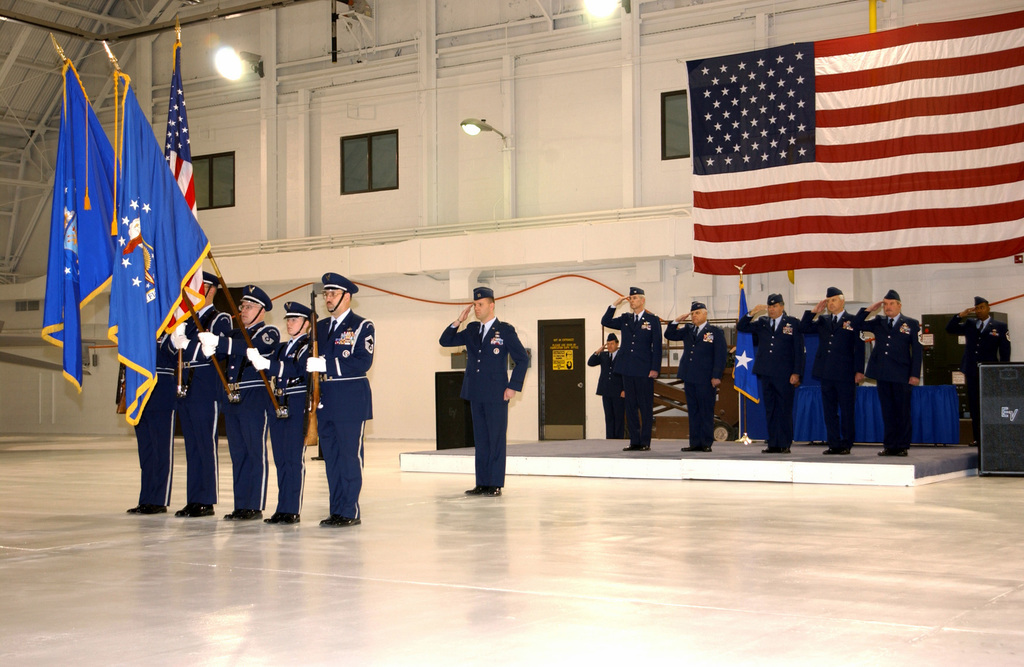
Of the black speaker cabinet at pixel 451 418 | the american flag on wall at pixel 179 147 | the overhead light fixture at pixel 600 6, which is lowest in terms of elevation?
the black speaker cabinet at pixel 451 418

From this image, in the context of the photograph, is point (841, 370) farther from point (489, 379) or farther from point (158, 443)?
point (158, 443)

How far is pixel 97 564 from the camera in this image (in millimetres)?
5523

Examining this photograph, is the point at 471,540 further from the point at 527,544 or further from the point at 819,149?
the point at 819,149

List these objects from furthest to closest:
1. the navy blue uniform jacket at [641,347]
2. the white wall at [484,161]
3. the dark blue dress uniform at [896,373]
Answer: the white wall at [484,161]
the navy blue uniform jacket at [641,347]
the dark blue dress uniform at [896,373]

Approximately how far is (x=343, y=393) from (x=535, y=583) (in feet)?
8.07

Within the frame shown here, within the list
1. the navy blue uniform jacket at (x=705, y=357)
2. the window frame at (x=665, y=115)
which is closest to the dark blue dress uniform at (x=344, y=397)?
the navy blue uniform jacket at (x=705, y=357)

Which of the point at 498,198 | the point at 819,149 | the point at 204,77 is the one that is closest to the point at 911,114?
the point at 819,149

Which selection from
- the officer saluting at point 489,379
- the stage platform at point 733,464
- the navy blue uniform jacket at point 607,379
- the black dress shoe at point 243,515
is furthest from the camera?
the navy blue uniform jacket at point 607,379

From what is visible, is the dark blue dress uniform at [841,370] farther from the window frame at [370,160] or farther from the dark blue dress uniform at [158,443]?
the window frame at [370,160]

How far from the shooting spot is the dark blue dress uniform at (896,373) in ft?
34.6

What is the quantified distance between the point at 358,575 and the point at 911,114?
10399 mm

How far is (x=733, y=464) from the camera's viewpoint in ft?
33.0

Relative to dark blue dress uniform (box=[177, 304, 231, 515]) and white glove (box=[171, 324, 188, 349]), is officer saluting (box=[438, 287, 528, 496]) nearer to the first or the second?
dark blue dress uniform (box=[177, 304, 231, 515])

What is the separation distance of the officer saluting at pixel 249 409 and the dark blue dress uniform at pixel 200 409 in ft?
0.71
